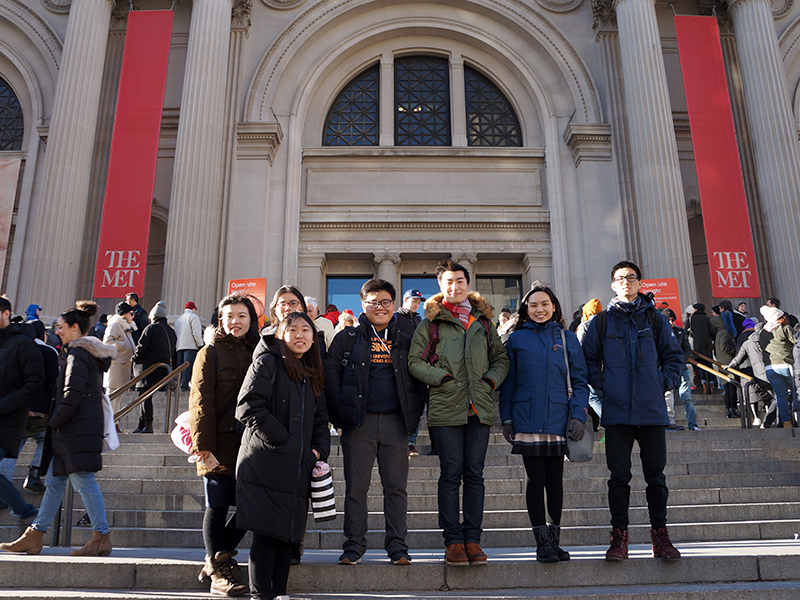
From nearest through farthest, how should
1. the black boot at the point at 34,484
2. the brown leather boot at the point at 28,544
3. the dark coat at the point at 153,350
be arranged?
1. the brown leather boot at the point at 28,544
2. the black boot at the point at 34,484
3. the dark coat at the point at 153,350

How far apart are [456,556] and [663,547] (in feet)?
4.68

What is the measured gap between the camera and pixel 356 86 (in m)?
19.5

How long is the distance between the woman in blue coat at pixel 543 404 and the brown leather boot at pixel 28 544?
3.73 meters

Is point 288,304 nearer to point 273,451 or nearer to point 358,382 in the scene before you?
point 358,382

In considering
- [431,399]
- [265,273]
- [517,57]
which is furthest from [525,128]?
[431,399]

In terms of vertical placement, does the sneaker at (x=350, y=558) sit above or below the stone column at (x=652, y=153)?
below

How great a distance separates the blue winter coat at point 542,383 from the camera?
4.47 metres

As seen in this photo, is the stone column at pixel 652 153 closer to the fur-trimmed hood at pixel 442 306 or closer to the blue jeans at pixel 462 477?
the fur-trimmed hood at pixel 442 306

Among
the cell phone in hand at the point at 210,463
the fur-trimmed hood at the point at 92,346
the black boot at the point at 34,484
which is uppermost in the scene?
the fur-trimmed hood at the point at 92,346

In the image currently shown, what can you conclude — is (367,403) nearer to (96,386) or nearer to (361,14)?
(96,386)

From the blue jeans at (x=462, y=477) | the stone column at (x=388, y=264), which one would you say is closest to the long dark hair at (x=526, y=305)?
the blue jeans at (x=462, y=477)

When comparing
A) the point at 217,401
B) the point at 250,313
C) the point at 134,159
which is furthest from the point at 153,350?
the point at 134,159

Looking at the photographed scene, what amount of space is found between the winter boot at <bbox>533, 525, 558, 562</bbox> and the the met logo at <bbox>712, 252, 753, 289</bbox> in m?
13.1

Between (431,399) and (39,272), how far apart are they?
45.2 feet
